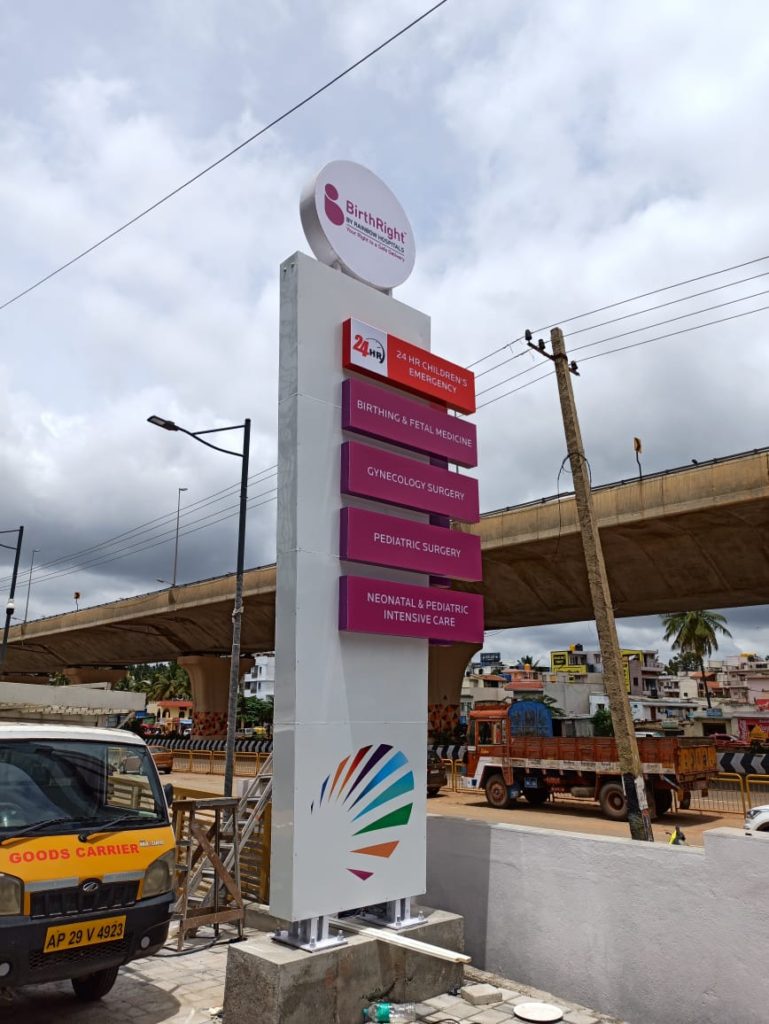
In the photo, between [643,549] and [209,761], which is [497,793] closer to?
[643,549]

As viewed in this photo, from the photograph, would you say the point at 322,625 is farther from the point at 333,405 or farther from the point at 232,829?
the point at 232,829

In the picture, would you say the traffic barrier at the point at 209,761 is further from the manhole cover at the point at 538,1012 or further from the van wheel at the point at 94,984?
the manhole cover at the point at 538,1012

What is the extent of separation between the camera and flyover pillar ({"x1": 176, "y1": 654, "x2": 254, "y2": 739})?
191 ft

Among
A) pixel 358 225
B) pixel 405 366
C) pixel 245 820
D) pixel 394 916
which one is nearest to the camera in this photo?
pixel 394 916

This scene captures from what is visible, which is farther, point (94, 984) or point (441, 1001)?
point (441, 1001)

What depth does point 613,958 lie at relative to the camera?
7.46 metres

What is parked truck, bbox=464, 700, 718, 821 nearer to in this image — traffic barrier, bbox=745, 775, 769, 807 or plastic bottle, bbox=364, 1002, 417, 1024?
traffic barrier, bbox=745, 775, 769, 807

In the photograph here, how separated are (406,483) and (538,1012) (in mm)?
5120

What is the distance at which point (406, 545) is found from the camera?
848 centimetres

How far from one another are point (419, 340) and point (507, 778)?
1821cm

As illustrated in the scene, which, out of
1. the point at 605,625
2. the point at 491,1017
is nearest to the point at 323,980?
the point at 491,1017

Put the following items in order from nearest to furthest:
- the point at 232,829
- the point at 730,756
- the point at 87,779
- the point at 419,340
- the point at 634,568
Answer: the point at 87,779, the point at 419,340, the point at 232,829, the point at 730,756, the point at 634,568

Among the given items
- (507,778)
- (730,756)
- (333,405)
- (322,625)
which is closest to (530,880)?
(322,625)

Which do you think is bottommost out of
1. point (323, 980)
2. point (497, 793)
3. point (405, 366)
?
point (323, 980)
